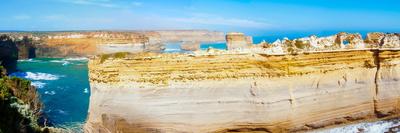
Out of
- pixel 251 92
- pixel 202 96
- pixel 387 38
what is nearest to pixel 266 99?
pixel 251 92

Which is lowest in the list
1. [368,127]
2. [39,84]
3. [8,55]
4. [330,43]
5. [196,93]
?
[39,84]

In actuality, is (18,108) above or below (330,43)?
below

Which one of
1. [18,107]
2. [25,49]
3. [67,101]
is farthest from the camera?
[25,49]

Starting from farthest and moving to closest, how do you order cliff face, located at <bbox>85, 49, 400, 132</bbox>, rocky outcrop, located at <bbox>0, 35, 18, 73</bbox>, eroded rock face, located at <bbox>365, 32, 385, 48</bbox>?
rocky outcrop, located at <bbox>0, 35, 18, 73</bbox> → eroded rock face, located at <bbox>365, 32, 385, 48</bbox> → cliff face, located at <bbox>85, 49, 400, 132</bbox>

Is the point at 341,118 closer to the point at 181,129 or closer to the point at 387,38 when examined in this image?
the point at 387,38

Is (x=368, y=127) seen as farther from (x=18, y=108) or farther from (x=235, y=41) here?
(x=18, y=108)

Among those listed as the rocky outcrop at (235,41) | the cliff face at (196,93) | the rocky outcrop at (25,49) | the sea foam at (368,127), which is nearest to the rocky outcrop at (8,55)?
the rocky outcrop at (25,49)

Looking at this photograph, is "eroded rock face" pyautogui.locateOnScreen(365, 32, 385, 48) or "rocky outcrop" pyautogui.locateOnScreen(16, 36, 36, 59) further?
"rocky outcrop" pyautogui.locateOnScreen(16, 36, 36, 59)

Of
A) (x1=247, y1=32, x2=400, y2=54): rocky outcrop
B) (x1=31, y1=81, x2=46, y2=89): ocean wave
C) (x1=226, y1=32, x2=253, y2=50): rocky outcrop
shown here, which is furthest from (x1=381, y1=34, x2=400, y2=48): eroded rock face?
(x1=31, y1=81, x2=46, y2=89): ocean wave

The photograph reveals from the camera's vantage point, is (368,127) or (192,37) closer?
(368,127)

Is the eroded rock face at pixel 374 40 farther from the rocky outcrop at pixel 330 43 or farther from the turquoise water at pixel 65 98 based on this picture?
the turquoise water at pixel 65 98

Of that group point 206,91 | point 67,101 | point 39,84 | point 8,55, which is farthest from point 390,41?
point 8,55

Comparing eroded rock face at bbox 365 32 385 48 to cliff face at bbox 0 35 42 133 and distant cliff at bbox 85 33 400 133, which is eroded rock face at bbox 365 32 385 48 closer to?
distant cliff at bbox 85 33 400 133
